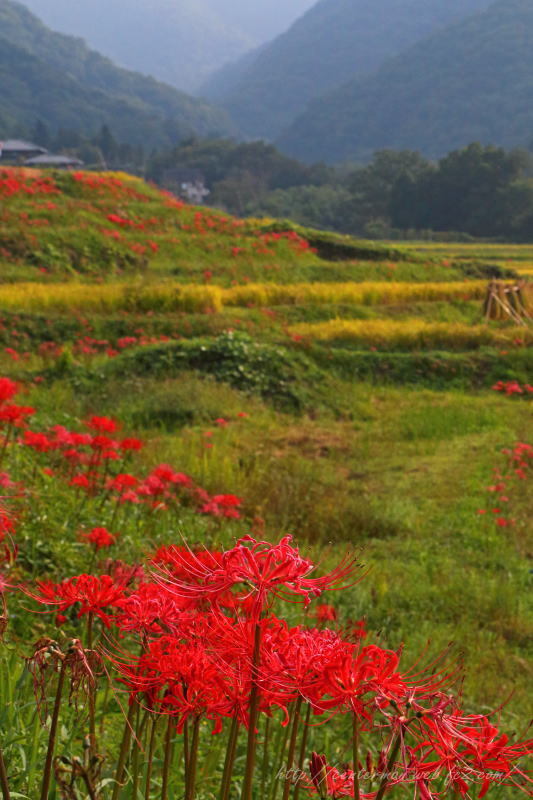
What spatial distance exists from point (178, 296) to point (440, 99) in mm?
141102

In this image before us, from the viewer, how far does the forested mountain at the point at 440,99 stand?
12788cm

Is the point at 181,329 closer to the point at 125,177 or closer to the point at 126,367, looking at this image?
the point at 126,367

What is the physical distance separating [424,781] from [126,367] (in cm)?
1017

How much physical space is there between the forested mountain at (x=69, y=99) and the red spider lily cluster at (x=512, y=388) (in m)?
112

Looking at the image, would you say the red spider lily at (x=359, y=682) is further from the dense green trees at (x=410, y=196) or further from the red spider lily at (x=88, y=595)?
the dense green trees at (x=410, y=196)

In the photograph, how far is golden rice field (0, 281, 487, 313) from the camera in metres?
14.1

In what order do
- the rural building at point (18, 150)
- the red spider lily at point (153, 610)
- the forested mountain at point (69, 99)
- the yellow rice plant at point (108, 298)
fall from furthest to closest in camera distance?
1. the forested mountain at point (69, 99)
2. the rural building at point (18, 150)
3. the yellow rice plant at point (108, 298)
4. the red spider lily at point (153, 610)

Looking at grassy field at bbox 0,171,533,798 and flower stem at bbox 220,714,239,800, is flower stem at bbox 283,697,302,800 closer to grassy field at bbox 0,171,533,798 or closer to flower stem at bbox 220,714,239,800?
flower stem at bbox 220,714,239,800

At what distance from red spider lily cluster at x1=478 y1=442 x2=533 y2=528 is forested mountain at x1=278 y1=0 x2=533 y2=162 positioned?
11912cm

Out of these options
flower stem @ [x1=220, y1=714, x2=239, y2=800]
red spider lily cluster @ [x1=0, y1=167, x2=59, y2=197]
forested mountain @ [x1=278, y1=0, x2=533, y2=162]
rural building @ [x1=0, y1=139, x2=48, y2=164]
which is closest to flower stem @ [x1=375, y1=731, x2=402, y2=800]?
flower stem @ [x1=220, y1=714, x2=239, y2=800]

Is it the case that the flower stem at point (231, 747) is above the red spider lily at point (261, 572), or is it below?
below

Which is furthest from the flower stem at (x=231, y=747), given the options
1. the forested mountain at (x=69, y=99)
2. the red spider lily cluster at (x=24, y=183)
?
the forested mountain at (x=69, y=99)

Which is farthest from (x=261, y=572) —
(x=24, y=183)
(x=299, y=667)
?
(x=24, y=183)

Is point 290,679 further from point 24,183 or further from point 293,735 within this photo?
point 24,183
